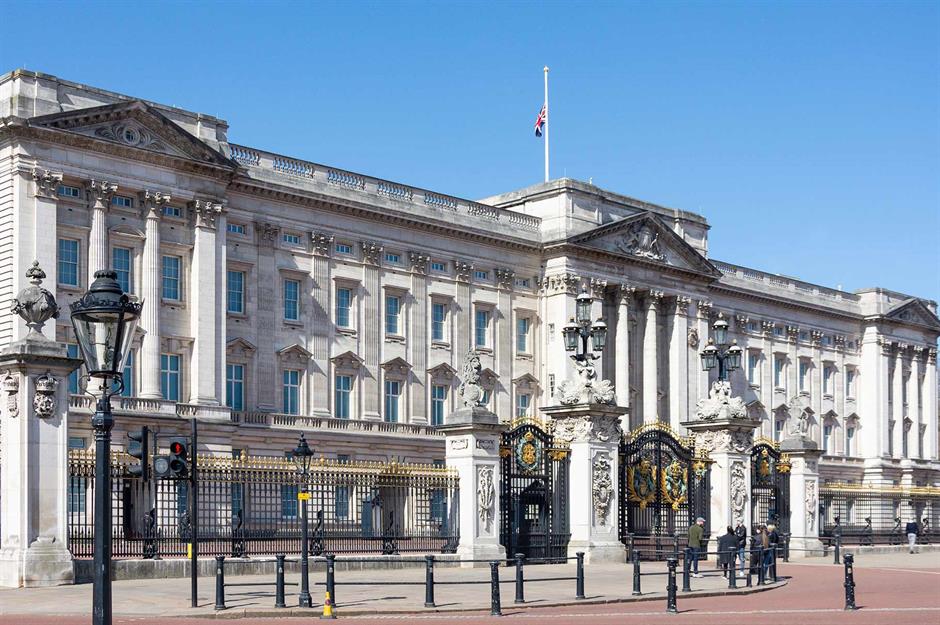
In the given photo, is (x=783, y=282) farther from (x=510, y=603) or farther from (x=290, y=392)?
(x=510, y=603)

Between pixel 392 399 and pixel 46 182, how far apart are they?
2190cm

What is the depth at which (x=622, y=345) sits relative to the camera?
81062 millimetres

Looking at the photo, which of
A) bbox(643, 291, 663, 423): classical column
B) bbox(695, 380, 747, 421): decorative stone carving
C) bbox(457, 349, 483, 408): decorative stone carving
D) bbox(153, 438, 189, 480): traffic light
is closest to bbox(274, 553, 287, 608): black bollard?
bbox(153, 438, 189, 480): traffic light

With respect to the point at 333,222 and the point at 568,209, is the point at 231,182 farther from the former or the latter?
the point at 568,209

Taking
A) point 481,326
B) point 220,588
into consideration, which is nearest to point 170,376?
point 481,326

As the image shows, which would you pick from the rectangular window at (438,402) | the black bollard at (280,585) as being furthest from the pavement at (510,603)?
the rectangular window at (438,402)

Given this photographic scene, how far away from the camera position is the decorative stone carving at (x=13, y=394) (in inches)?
1126

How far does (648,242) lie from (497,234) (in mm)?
11553

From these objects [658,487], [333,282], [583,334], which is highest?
[333,282]

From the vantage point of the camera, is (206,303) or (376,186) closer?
(206,303)

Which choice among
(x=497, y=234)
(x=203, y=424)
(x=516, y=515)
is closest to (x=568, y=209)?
(x=497, y=234)

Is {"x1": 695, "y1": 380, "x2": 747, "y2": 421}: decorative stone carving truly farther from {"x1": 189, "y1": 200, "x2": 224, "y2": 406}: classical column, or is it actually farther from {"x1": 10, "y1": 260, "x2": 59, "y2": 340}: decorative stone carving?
{"x1": 189, "y1": 200, "x2": 224, "y2": 406}: classical column

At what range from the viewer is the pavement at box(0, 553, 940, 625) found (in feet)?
80.7

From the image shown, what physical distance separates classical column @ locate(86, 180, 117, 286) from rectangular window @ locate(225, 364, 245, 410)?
822 centimetres
